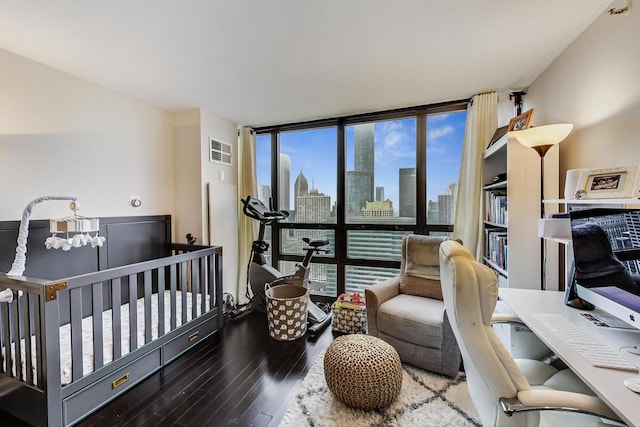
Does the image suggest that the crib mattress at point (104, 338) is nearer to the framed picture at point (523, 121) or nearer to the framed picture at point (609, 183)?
the framed picture at point (609, 183)

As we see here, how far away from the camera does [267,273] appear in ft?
10.1

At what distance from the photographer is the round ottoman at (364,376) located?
162cm

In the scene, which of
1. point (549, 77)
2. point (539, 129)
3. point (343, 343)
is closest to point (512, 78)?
point (549, 77)

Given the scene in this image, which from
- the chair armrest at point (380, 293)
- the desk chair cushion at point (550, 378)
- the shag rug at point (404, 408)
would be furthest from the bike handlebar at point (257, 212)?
the desk chair cushion at point (550, 378)

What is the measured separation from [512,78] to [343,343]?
104 inches

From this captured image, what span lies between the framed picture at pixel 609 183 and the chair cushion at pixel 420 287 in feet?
4.15

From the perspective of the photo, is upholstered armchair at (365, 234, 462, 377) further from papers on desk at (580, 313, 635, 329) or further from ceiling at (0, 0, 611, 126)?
ceiling at (0, 0, 611, 126)

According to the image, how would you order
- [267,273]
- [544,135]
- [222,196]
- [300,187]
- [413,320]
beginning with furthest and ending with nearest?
1. [300,187]
2. [222,196]
3. [267,273]
4. [413,320]
5. [544,135]

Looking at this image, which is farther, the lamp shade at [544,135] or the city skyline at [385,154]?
the city skyline at [385,154]

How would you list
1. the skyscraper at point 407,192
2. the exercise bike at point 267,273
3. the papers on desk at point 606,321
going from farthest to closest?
1. the skyscraper at point 407,192
2. the exercise bike at point 267,273
3. the papers on desk at point 606,321

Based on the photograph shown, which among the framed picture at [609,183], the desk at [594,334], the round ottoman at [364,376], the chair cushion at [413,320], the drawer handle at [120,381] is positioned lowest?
the drawer handle at [120,381]

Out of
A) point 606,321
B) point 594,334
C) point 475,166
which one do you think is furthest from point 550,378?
point 475,166

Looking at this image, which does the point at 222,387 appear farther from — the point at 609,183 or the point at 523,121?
the point at 523,121

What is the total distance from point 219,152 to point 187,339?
2.15 meters
